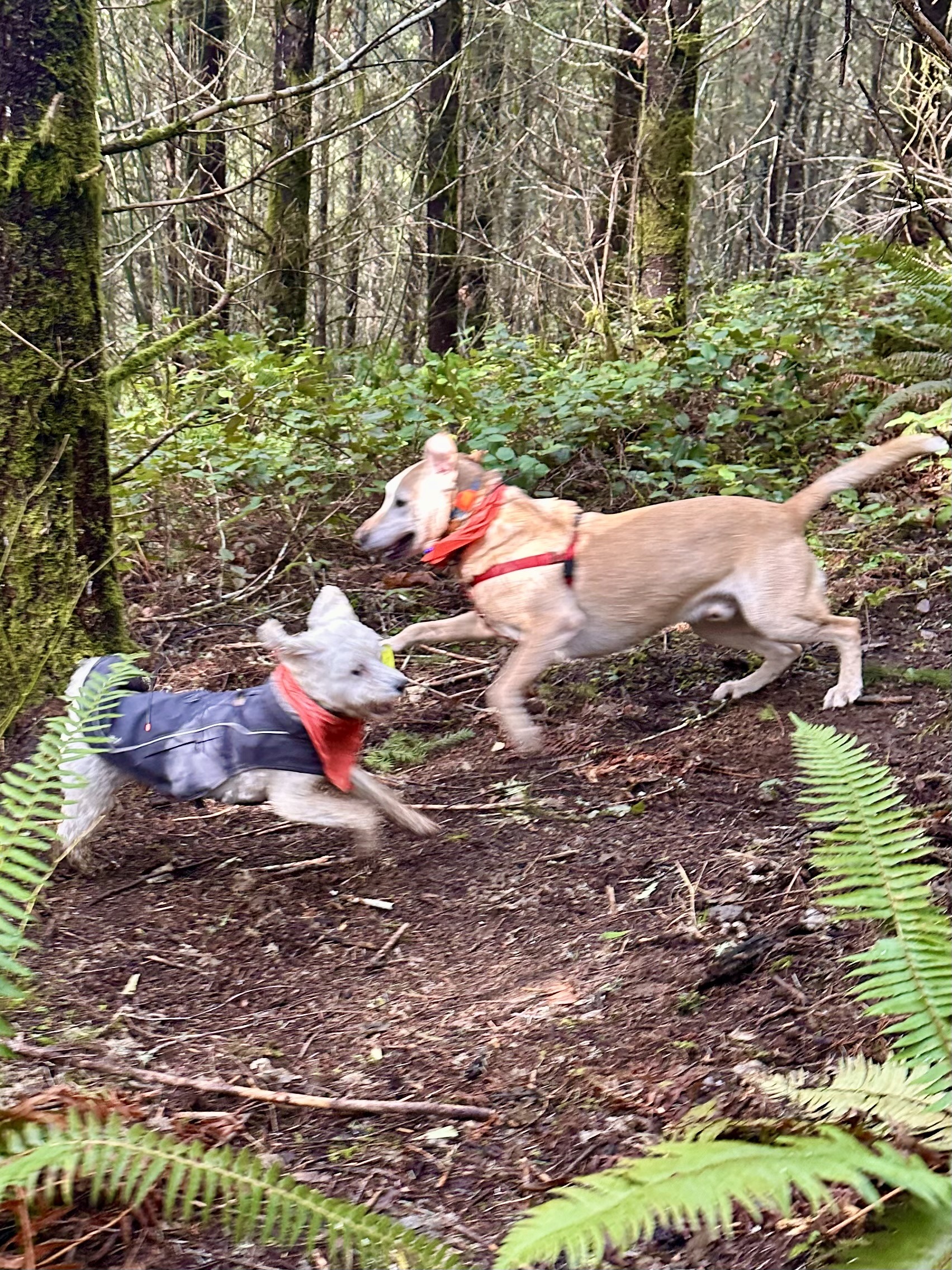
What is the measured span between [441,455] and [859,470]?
2.30 meters

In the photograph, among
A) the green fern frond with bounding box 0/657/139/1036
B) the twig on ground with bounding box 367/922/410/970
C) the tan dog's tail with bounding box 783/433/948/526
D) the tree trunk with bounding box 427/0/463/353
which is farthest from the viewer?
the tree trunk with bounding box 427/0/463/353

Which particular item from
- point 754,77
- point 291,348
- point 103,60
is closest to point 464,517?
point 291,348

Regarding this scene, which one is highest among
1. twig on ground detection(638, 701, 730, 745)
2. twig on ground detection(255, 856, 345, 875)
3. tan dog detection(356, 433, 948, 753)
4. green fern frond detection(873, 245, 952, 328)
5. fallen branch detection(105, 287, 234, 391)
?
green fern frond detection(873, 245, 952, 328)

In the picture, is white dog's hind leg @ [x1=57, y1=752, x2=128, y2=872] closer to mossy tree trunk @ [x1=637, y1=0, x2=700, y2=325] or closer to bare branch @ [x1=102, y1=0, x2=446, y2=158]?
bare branch @ [x1=102, y1=0, x2=446, y2=158]

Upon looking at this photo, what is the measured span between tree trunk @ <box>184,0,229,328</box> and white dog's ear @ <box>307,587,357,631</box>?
23.9ft

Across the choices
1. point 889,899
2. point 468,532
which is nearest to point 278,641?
point 468,532

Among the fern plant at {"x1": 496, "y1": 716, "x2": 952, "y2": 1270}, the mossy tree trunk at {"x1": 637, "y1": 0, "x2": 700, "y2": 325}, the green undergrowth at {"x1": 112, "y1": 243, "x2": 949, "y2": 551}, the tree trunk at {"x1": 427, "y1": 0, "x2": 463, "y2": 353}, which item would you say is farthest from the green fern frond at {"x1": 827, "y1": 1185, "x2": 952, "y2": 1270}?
the tree trunk at {"x1": 427, "y1": 0, "x2": 463, "y2": 353}

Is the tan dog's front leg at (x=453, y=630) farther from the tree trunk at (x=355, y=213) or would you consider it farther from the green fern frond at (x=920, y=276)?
the tree trunk at (x=355, y=213)

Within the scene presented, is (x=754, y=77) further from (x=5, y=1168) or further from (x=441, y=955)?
(x=5, y=1168)

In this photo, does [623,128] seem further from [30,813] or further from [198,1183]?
[198,1183]

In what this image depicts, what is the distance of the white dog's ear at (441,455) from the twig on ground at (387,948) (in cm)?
270

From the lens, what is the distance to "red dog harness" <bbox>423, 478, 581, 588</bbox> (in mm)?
5633

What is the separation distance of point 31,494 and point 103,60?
9374 millimetres

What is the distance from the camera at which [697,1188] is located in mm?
1667
